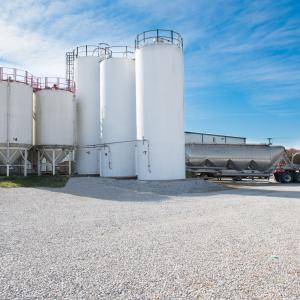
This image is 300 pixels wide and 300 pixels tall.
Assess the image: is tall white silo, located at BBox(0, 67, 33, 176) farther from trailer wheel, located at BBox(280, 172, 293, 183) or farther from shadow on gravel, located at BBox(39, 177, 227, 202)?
trailer wheel, located at BBox(280, 172, 293, 183)

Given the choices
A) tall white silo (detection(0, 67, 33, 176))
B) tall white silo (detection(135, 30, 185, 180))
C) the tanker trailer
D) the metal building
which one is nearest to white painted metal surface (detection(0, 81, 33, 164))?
tall white silo (detection(0, 67, 33, 176))

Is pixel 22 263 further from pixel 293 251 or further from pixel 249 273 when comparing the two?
pixel 293 251

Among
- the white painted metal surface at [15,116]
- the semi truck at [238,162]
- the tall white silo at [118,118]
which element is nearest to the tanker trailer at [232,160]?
the semi truck at [238,162]

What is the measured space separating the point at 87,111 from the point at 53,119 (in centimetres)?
326

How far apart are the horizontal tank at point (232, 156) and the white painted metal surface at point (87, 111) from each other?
779cm

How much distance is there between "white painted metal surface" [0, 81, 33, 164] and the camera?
24.4 meters

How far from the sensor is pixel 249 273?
19.2ft

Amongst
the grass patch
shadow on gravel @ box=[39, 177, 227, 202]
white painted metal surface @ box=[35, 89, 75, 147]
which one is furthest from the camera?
white painted metal surface @ box=[35, 89, 75, 147]

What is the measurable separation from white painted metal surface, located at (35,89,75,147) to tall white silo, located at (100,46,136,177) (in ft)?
8.96

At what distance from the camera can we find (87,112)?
30078mm

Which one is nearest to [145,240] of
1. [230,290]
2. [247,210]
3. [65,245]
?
[65,245]

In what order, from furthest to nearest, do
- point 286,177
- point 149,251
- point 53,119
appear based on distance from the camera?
point 286,177
point 53,119
point 149,251

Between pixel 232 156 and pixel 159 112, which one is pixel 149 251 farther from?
pixel 232 156

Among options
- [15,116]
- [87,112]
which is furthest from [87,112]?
[15,116]
